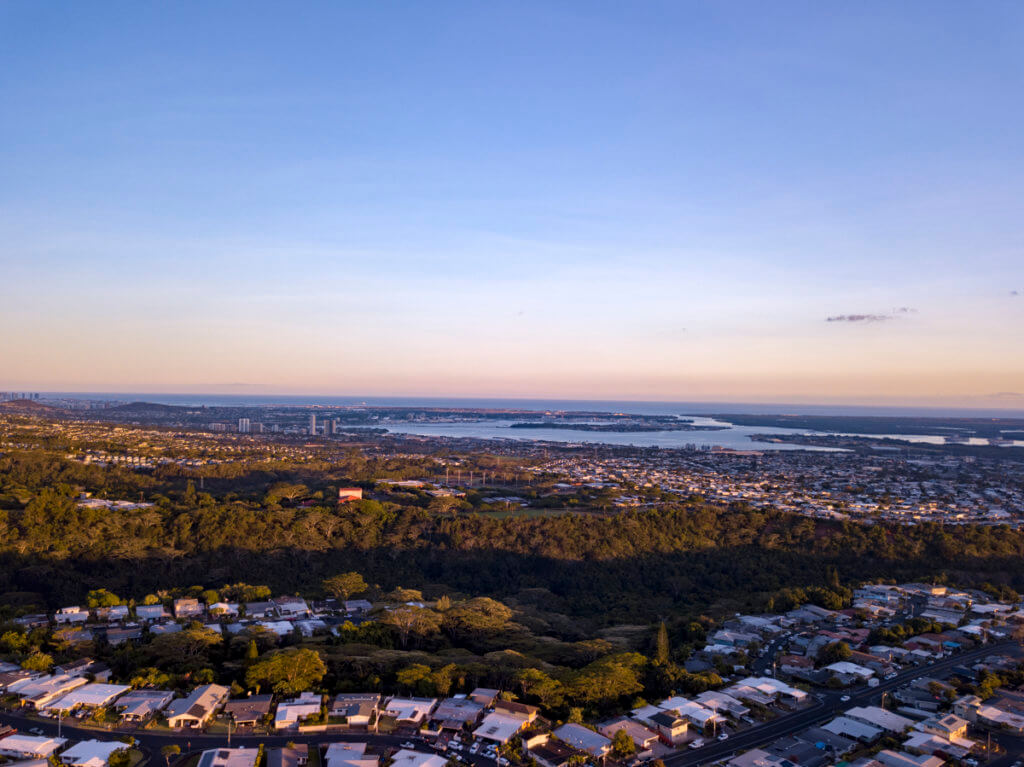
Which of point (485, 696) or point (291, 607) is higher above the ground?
point (485, 696)

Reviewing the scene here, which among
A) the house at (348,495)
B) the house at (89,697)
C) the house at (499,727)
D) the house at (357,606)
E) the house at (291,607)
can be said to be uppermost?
the house at (348,495)

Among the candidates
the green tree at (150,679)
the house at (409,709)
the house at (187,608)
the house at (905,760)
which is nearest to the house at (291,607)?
the house at (187,608)

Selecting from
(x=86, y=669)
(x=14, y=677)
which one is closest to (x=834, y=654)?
(x=86, y=669)

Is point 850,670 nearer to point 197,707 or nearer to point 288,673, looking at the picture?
point 288,673

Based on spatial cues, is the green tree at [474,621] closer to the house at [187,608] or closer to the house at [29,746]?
the house at [187,608]

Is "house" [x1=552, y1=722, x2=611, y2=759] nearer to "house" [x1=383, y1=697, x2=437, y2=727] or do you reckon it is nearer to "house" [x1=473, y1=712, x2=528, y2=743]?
"house" [x1=473, y1=712, x2=528, y2=743]


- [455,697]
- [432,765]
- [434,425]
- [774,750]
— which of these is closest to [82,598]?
[455,697]

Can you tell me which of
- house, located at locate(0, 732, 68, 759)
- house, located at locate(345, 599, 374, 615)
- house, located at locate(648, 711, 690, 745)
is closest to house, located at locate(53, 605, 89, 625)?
house, located at locate(345, 599, 374, 615)
